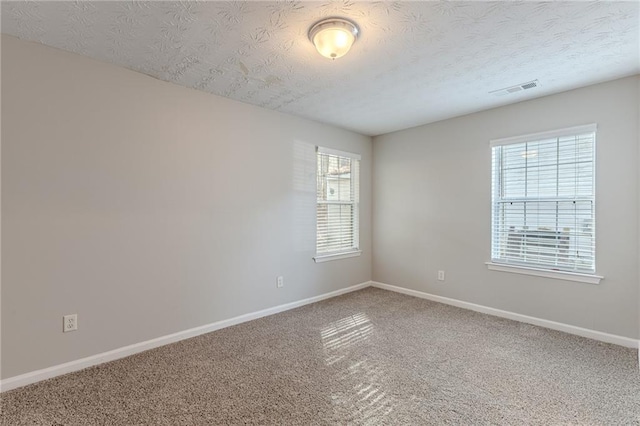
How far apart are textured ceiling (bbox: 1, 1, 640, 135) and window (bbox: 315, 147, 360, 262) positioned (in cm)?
122

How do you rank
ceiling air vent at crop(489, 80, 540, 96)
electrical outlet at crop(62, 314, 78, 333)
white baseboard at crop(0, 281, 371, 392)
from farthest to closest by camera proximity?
1. ceiling air vent at crop(489, 80, 540, 96)
2. electrical outlet at crop(62, 314, 78, 333)
3. white baseboard at crop(0, 281, 371, 392)

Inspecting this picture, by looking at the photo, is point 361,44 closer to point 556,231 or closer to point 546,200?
point 546,200

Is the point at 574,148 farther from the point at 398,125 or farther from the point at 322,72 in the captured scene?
the point at 322,72

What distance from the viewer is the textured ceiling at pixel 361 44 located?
6.16 feet

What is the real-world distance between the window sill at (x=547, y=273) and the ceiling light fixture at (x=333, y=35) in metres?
2.96

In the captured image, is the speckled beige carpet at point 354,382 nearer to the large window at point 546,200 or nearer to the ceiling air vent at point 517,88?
the large window at point 546,200

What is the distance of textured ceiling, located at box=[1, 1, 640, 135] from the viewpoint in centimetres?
188

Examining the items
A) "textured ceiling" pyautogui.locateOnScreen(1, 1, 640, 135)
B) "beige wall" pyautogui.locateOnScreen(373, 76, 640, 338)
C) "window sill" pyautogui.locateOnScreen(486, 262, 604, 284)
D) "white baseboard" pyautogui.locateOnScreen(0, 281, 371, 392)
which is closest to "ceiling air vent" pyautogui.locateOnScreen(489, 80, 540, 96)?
"textured ceiling" pyautogui.locateOnScreen(1, 1, 640, 135)

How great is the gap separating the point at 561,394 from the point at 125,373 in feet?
10.1

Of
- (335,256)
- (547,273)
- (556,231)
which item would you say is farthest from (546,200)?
(335,256)

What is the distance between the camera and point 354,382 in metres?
2.22

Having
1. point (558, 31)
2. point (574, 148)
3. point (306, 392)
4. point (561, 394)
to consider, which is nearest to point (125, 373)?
point (306, 392)

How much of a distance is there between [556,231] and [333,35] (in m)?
2.96

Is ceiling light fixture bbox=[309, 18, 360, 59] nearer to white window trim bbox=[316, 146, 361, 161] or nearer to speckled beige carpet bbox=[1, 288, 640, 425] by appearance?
white window trim bbox=[316, 146, 361, 161]
